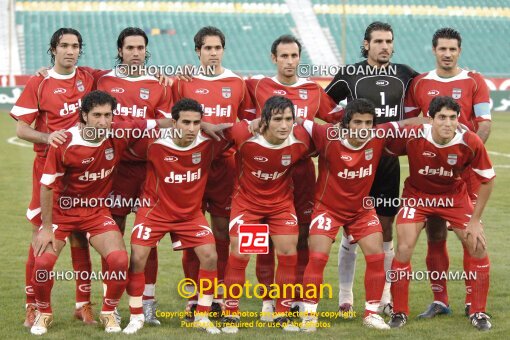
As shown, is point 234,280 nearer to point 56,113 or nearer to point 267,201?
point 267,201

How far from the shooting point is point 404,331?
6.28 meters

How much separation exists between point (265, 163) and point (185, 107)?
707mm

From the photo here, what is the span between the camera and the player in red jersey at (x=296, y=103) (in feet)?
22.1

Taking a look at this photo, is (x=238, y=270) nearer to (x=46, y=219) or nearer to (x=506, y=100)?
(x=46, y=219)

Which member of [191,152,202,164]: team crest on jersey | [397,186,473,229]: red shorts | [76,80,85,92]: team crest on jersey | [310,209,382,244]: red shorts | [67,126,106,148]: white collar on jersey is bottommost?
[310,209,382,244]: red shorts

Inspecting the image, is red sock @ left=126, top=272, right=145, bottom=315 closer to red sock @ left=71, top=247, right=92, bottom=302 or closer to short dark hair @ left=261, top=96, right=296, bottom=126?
red sock @ left=71, top=247, right=92, bottom=302

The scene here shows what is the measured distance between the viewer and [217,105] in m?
6.84

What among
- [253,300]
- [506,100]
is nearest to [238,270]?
[253,300]

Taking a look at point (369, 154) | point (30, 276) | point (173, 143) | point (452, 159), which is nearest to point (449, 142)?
point (452, 159)

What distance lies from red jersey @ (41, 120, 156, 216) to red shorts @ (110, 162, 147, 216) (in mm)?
278

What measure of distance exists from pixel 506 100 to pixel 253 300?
22.1 meters

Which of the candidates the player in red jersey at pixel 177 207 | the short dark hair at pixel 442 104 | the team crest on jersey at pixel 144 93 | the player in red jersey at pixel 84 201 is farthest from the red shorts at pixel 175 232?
the short dark hair at pixel 442 104

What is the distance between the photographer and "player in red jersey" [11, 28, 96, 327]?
6.64 metres

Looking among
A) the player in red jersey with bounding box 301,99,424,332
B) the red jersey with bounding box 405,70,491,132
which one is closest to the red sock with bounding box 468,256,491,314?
the player in red jersey with bounding box 301,99,424,332
